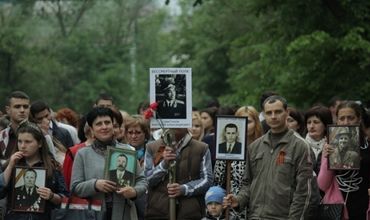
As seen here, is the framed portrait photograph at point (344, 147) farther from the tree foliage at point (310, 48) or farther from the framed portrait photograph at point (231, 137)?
the tree foliage at point (310, 48)

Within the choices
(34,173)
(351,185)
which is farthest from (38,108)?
(351,185)

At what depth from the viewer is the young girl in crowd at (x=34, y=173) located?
12.1 metres

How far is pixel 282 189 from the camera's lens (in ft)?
37.7

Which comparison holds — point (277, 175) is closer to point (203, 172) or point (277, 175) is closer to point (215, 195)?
point (215, 195)

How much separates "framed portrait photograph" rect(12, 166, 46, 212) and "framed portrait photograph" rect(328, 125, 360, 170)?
311 centimetres

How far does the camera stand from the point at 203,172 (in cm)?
1301

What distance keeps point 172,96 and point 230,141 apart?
0.81m

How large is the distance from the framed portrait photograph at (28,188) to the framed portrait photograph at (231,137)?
6.46ft

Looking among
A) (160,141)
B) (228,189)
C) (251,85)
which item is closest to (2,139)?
(160,141)

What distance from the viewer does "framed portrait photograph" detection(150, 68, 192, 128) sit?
12.8 m

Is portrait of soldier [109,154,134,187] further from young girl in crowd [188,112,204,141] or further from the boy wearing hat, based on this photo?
young girl in crowd [188,112,204,141]

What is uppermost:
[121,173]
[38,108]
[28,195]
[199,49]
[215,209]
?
[199,49]

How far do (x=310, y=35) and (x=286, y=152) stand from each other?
1087cm

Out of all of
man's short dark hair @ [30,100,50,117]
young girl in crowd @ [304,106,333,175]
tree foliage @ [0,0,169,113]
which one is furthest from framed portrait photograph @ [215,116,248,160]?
tree foliage @ [0,0,169,113]
